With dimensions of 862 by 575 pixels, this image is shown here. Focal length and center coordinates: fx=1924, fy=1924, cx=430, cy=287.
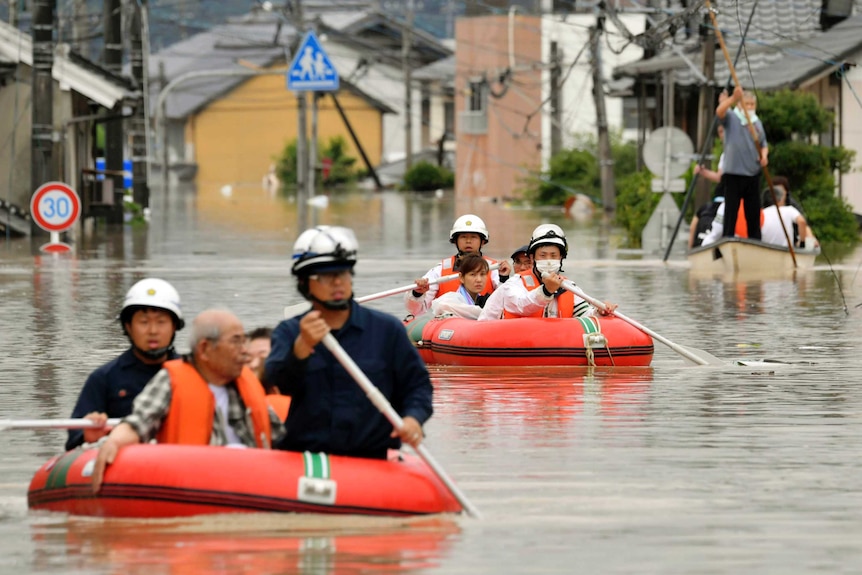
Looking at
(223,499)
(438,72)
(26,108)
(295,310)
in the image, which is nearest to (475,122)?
(438,72)

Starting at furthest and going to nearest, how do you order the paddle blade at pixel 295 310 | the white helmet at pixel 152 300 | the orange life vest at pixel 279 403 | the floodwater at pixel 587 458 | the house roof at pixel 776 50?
the house roof at pixel 776 50 < the orange life vest at pixel 279 403 < the paddle blade at pixel 295 310 < the white helmet at pixel 152 300 < the floodwater at pixel 587 458

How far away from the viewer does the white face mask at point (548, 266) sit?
13.8 metres

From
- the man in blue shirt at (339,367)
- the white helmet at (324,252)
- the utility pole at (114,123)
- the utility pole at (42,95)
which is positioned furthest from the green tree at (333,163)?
the white helmet at (324,252)

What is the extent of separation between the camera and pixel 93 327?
18.0 metres

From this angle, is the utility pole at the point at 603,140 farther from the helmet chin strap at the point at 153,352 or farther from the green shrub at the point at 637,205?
the helmet chin strap at the point at 153,352

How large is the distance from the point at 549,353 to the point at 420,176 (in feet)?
200

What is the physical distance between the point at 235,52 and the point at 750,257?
74493 mm

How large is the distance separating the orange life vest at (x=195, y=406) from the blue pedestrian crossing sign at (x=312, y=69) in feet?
167

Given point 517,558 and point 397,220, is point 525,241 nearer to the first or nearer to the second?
point 397,220

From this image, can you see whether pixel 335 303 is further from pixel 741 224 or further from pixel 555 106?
pixel 555 106

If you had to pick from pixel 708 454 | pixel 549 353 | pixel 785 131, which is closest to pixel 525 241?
pixel 785 131

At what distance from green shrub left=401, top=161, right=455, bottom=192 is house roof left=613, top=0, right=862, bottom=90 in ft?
92.6

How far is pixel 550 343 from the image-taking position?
14.4 meters

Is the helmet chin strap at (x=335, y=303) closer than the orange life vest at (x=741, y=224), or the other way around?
the helmet chin strap at (x=335, y=303)
